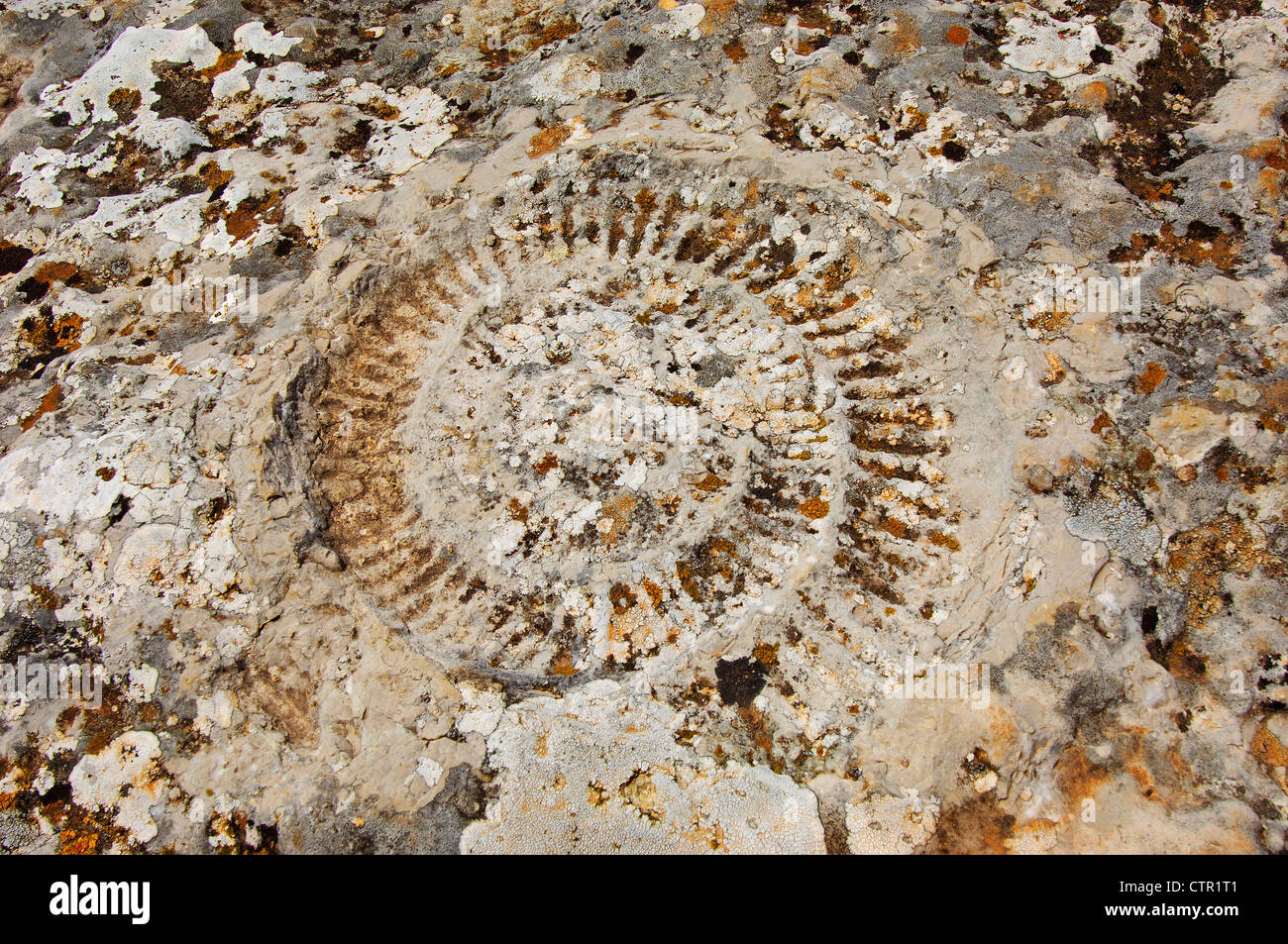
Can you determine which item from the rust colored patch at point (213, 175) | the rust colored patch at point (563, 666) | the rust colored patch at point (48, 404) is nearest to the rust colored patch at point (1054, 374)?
the rust colored patch at point (563, 666)

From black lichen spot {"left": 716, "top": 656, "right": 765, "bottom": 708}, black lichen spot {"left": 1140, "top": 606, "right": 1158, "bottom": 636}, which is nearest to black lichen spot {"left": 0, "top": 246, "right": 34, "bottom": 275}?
black lichen spot {"left": 716, "top": 656, "right": 765, "bottom": 708}

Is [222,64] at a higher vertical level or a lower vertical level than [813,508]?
higher

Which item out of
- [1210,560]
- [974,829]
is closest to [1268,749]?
[1210,560]

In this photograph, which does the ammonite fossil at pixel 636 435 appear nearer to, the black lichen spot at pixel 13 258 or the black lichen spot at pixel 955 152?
the black lichen spot at pixel 955 152

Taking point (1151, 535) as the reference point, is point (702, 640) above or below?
below

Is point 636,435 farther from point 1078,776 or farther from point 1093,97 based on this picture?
point 1093,97
